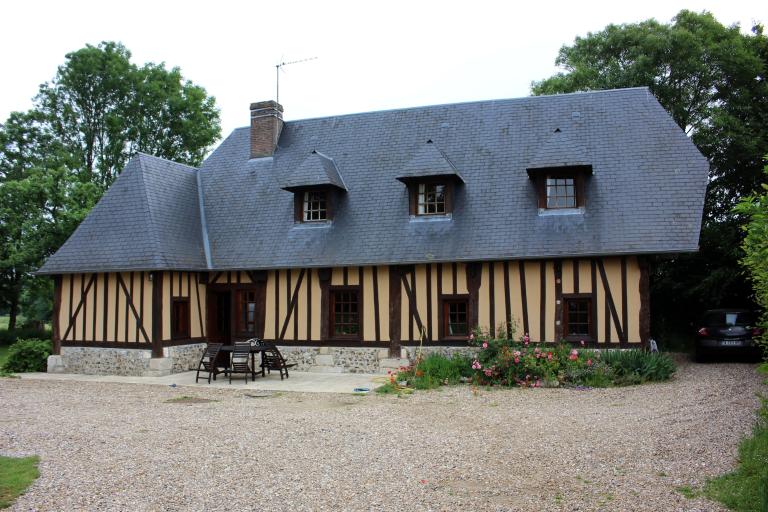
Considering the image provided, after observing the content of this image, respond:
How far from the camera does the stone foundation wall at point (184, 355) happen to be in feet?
44.7

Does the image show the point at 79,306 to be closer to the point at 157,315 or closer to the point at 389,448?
the point at 157,315

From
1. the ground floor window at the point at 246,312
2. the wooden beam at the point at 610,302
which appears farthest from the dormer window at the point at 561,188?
the ground floor window at the point at 246,312

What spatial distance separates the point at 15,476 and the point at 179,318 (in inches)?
342

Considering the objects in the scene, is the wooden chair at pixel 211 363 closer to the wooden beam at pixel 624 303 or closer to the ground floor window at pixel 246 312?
the ground floor window at pixel 246 312

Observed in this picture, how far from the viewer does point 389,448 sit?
6.60 metres

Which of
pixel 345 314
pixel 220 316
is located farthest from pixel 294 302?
pixel 220 316

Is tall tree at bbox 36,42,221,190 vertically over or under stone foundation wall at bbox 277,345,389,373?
over

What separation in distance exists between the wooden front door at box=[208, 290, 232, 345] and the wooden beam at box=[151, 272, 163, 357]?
1613 mm

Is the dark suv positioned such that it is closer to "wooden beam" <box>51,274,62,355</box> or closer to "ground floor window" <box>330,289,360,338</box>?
"ground floor window" <box>330,289,360,338</box>

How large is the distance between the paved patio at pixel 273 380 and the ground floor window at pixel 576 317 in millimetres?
3882

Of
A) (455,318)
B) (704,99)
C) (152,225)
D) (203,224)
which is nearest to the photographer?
(455,318)

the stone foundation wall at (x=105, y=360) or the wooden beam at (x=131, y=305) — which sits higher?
the wooden beam at (x=131, y=305)

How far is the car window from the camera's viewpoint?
12.5 meters

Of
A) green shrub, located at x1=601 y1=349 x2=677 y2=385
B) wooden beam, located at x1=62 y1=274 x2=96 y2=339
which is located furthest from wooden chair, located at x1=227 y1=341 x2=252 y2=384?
green shrub, located at x1=601 y1=349 x2=677 y2=385
